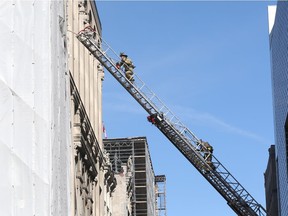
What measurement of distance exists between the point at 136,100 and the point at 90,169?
36.5 feet

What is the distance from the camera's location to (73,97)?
179 feet

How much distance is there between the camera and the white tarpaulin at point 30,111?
29953mm

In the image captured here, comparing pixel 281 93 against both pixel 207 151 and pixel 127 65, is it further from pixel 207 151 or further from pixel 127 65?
pixel 127 65

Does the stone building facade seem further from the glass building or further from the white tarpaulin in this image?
the glass building

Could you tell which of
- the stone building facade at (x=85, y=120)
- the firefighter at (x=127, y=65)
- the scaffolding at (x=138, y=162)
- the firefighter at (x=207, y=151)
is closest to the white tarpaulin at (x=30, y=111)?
the stone building facade at (x=85, y=120)

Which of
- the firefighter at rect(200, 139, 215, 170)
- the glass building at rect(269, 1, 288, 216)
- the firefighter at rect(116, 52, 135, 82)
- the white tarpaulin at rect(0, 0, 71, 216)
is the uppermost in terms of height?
the glass building at rect(269, 1, 288, 216)

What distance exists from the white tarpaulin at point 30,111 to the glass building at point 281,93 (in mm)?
97375

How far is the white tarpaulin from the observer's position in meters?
30.0

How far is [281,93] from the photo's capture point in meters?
148

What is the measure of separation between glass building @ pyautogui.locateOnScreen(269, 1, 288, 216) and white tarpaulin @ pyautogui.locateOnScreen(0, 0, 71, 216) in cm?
9738

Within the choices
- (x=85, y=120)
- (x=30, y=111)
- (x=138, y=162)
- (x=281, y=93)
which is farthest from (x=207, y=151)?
(x=138, y=162)

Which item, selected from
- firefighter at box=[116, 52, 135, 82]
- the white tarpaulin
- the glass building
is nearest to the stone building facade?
firefighter at box=[116, 52, 135, 82]

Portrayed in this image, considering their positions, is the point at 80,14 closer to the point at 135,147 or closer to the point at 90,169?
the point at 90,169

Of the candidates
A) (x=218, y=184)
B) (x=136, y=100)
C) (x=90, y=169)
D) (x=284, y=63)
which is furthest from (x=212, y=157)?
(x=284, y=63)
